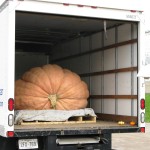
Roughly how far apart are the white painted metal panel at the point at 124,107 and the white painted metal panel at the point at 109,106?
23cm

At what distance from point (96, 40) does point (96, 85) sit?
3.09ft

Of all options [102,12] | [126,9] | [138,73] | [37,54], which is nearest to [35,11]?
[102,12]

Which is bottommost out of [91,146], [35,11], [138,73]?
[91,146]

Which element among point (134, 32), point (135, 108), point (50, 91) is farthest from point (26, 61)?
point (135, 108)

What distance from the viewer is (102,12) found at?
6754 millimetres

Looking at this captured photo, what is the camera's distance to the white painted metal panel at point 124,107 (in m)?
7.42

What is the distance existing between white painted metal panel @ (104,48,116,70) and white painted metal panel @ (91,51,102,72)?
0.22 meters

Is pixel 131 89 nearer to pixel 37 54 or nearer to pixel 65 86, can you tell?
pixel 65 86

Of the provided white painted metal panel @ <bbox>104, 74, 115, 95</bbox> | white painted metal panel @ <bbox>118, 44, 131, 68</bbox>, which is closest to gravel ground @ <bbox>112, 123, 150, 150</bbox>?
white painted metal panel @ <bbox>104, 74, 115, 95</bbox>

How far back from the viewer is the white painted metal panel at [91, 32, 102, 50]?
28.0ft

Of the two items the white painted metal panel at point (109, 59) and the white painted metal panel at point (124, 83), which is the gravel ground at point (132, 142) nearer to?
the white painted metal panel at point (109, 59)

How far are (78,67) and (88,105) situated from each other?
99cm

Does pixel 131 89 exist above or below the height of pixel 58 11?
below

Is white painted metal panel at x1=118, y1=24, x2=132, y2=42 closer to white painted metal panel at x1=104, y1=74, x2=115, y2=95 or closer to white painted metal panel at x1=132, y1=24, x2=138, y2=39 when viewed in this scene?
white painted metal panel at x1=132, y1=24, x2=138, y2=39
